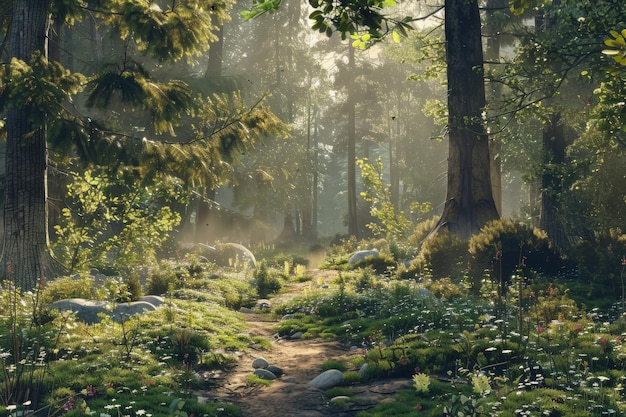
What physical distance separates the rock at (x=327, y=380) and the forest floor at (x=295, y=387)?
10 centimetres

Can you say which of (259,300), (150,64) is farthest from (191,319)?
(150,64)

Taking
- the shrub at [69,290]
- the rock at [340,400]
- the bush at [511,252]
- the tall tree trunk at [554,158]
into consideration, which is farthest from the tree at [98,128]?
the tall tree trunk at [554,158]

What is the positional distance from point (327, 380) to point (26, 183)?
7453mm

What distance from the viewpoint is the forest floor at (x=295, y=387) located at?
7.51 meters

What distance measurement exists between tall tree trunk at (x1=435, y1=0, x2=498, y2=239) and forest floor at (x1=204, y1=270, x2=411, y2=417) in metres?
7.28

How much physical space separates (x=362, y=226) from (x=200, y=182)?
2763cm

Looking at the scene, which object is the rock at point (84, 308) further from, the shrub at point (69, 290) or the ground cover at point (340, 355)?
the shrub at point (69, 290)

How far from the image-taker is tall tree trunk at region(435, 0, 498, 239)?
661 inches

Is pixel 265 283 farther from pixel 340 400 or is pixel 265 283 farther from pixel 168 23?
pixel 340 400

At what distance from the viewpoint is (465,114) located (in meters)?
16.8

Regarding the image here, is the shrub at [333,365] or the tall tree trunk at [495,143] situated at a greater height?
the tall tree trunk at [495,143]

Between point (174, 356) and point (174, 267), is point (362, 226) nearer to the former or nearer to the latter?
point (174, 267)

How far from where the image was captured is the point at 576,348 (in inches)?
324

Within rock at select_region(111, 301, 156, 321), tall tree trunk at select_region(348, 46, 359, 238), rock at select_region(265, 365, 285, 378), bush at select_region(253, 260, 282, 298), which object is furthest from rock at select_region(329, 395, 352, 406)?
tall tree trunk at select_region(348, 46, 359, 238)
